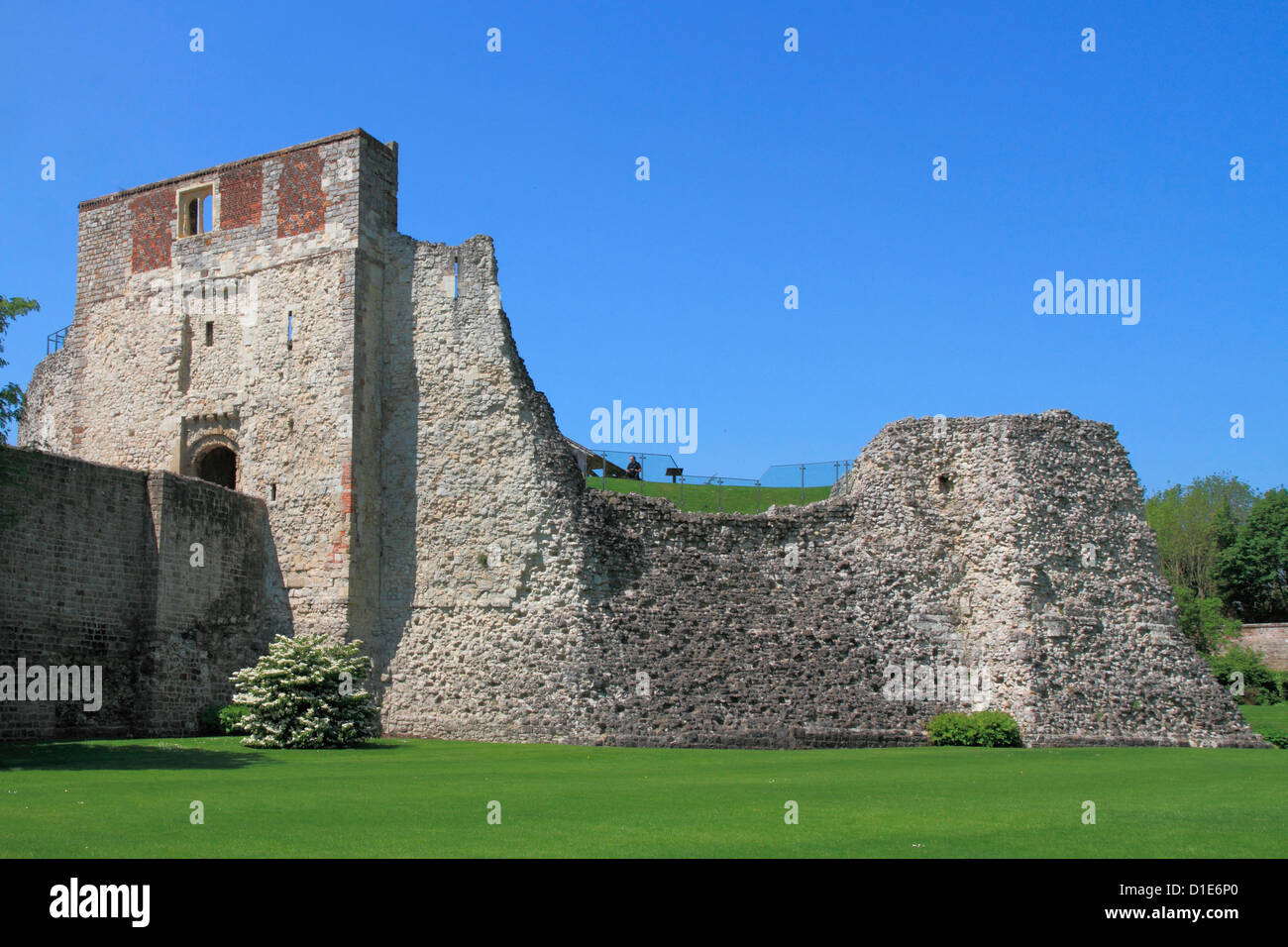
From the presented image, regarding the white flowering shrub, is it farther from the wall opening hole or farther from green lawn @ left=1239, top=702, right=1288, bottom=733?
green lawn @ left=1239, top=702, right=1288, bottom=733

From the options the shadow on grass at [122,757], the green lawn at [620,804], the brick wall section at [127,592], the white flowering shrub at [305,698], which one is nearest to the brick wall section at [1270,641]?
the green lawn at [620,804]

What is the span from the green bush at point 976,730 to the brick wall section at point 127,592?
13.6 metres

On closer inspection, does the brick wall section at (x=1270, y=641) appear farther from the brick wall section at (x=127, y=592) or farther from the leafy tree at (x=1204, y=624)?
the brick wall section at (x=127, y=592)

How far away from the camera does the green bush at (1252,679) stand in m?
40.4

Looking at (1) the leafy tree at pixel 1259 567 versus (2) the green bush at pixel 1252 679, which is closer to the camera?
(2) the green bush at pixel 1252 679

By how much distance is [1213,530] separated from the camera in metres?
54.9

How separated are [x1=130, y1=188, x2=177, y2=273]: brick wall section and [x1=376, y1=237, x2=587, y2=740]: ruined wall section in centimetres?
642

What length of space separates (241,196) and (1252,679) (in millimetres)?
36743

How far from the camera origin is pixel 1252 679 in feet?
135

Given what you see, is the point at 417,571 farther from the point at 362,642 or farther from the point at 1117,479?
the point at 1117,479

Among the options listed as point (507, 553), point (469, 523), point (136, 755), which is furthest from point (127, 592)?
point (507, 553)

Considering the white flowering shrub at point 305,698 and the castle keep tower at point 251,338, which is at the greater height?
the castle keep tower at point 251,338

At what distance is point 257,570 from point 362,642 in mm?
2869

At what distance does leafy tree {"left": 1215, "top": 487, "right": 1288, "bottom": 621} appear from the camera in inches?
2138
